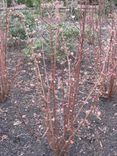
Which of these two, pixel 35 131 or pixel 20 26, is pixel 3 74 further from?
pixel 20 26

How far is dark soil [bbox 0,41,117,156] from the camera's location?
3.24m

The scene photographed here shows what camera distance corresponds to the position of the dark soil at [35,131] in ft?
10.6

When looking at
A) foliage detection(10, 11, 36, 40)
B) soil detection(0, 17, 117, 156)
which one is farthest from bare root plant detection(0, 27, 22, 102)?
foliage detection(10, 11, 36, 40)

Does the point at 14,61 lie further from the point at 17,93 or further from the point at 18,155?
the point at 18,155

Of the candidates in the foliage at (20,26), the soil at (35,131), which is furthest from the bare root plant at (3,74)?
the foliage at (20,26)

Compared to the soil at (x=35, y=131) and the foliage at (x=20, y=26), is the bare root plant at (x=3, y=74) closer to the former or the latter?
the soil at (x=35, y=131)

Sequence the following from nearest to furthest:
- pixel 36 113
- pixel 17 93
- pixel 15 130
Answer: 1. pixel 15 130
2. pixel 36 113
3. pixel 17 93

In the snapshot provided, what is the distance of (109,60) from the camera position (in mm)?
3881

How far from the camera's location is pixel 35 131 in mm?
3469

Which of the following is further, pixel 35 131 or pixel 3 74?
pixel 3 74

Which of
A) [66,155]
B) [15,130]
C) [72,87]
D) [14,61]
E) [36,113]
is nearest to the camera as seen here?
[72,87]

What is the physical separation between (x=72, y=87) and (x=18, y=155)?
0.79 meters

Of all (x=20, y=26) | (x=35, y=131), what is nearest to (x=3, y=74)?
(x=35, y=131)

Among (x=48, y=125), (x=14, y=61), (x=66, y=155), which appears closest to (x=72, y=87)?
(x=48, y=125)
